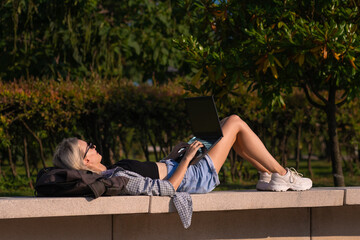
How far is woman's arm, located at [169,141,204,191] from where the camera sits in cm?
428

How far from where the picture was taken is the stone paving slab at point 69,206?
368cm

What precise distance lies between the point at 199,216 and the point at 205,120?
0.81 m

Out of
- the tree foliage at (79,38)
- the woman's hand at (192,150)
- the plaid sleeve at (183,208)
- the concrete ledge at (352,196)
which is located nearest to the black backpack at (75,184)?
the plaid sleeve at (183,208)

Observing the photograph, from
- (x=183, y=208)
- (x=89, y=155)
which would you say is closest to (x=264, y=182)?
(x=183, y=208)

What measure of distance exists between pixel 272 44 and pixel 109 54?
205 inches

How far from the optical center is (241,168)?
29.8 ft

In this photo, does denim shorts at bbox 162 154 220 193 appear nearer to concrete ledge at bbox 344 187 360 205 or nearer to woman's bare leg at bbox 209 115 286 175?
woman's bare leg at bbox 209 115 286 175

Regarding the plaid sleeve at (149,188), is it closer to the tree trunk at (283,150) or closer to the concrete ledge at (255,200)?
the concrete ledge at (255,200)

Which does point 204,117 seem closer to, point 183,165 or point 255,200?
point 183,165

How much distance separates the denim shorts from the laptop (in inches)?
6.7

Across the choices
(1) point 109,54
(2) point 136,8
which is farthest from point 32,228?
(2) point 136,8

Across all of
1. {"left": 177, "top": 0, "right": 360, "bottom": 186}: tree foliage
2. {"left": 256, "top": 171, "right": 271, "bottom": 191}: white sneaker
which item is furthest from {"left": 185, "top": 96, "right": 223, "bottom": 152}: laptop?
{"left": 177, "top": 0, "right": 360, "bottom": 186}: tree foliage

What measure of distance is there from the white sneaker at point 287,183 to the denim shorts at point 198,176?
0.48 metres

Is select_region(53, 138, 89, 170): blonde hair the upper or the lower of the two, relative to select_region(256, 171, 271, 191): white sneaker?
upper
